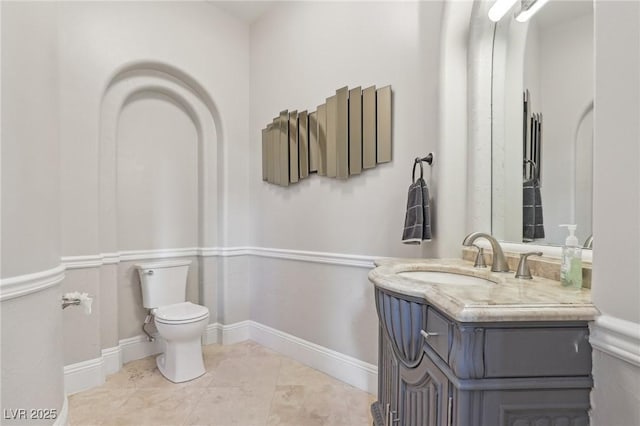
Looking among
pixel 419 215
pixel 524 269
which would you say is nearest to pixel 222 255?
pixel 419 215

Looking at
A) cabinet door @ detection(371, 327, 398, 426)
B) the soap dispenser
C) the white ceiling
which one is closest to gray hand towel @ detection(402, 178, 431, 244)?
cabinet door @ detection(371, 327, 398, 426)

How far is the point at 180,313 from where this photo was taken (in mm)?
2414

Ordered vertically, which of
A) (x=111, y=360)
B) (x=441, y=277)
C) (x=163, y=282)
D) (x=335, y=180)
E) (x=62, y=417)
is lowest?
(x=111, y=360)

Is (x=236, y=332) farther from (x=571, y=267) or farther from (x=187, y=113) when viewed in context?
(x=571, y=267)

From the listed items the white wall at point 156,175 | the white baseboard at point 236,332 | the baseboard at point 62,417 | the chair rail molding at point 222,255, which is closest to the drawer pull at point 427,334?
the chair rail molding at point 222,255

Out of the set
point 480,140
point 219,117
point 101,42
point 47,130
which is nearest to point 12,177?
point 47,130

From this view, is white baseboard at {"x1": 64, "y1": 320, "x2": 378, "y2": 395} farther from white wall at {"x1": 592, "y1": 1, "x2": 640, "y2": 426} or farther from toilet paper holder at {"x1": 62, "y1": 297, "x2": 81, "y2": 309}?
white wall at {"x1": 592, "y1": 1, "x2": 640, "y2": 426}

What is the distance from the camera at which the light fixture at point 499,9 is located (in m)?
1.58

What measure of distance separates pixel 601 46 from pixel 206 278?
299cm

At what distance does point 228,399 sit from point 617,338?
204 cm

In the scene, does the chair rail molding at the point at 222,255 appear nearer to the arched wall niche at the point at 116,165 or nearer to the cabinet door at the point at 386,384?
the arched wall niche at the point at 116,165

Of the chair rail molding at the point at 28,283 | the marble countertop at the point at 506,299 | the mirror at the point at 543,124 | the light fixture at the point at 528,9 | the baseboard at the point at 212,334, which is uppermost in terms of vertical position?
the light fixture at the point at 528,9

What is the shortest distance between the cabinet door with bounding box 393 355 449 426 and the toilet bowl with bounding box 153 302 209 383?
5.19ft

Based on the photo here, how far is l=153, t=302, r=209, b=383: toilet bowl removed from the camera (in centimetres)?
231
